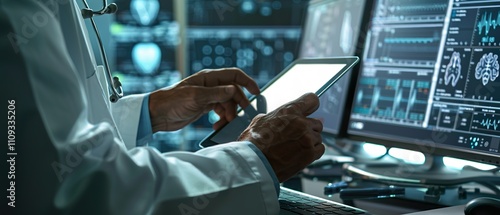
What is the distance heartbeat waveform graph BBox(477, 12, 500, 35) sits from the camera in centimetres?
114

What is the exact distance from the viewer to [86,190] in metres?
0.75

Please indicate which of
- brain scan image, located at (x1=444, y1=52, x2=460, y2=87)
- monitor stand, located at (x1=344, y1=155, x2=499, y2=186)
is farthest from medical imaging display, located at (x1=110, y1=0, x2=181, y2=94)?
brain scan image, located at (x1=444, y1=52, x2=460, y2=87)

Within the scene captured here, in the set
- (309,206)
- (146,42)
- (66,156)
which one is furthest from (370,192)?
(146,42)

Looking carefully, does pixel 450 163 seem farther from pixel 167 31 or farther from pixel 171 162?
pixel 167 31

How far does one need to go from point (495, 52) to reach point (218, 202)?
613 mm

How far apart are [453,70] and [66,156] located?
0.78 metres

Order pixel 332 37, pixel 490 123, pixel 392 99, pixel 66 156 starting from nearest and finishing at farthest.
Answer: pixel 66 156, pixel 490 123, pixel 392 99, pixel 332 37

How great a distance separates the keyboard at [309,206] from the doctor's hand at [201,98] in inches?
10.9

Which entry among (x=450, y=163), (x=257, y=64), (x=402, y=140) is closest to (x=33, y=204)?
(x=402, y=140)

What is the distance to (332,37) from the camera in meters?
1.68

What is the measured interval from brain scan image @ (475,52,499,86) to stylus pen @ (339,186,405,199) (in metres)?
0.25

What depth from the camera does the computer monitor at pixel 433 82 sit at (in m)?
1.15

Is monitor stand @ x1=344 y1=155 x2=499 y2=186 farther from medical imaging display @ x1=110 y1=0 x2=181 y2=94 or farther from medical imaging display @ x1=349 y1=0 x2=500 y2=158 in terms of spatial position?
medical imaging display @ x1=110 y1=0 x2=181 y2=94

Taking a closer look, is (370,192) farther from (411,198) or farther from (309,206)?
(309,206)
